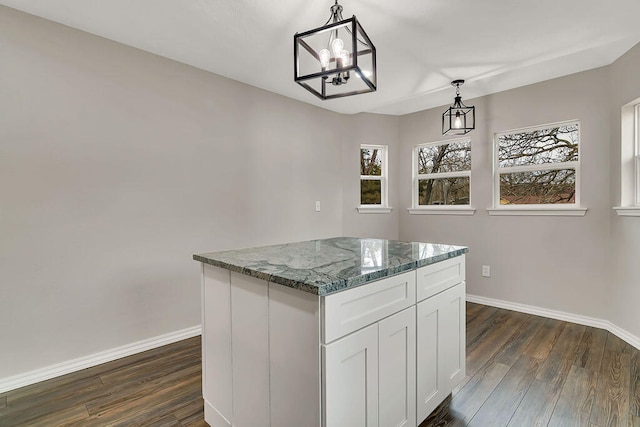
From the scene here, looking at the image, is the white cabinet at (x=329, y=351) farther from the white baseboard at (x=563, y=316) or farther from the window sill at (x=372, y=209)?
the window sill at (x=372, y=209)

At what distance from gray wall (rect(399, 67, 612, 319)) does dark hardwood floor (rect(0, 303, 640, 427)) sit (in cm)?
64

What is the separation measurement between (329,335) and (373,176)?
360 cm

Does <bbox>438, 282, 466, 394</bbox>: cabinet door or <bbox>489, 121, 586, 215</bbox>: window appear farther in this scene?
<bbox>489, 121, 586, 215</bbox>: window

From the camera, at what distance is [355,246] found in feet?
6.65

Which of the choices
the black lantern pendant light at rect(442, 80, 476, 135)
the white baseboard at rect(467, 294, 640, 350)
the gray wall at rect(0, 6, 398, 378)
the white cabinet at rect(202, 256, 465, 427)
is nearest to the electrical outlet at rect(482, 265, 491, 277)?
the white baseboard at rect(467, 294, 640, 350)

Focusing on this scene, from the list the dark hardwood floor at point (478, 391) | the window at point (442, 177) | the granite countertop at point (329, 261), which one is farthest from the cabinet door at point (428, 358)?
the window at point (442, 177)

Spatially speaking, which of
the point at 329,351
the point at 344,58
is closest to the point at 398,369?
the point at 329,351

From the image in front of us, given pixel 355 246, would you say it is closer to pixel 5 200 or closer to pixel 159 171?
pixel 159 171

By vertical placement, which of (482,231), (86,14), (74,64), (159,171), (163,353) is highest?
(86,14)

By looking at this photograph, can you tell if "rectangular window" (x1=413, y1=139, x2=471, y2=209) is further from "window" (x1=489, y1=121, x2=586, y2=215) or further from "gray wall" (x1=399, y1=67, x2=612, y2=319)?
"window" (x1=489, y1=121, x2=586, y2=215)

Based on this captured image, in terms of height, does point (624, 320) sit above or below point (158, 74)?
below

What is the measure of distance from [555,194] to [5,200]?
15.3 feet

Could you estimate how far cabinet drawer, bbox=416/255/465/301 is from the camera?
1.64m

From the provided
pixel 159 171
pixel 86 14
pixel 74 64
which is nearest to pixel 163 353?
pixel 159 171
